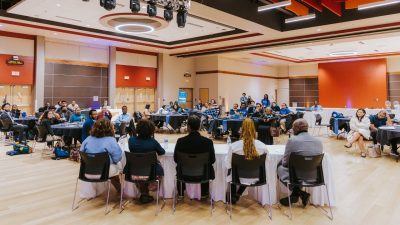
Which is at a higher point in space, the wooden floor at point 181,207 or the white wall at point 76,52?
the white wall at point 76,52

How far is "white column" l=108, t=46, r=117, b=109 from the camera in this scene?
14.5 meters

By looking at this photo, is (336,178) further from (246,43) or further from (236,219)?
(246,43)

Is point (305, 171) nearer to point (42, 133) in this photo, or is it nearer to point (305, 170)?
point (305, 170)

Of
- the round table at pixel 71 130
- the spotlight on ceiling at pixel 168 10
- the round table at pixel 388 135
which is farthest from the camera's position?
the round table at pixel 71 130

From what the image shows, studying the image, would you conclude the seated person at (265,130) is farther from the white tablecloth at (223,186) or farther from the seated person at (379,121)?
the white tablecloth at (223,186)

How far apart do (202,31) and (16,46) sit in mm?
7410

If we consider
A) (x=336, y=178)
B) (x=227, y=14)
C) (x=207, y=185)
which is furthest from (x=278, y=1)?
(x=207, y=185)

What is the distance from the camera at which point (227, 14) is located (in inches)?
Answer: 313

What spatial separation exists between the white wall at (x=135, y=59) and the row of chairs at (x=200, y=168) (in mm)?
12052

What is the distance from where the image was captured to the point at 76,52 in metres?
13.4

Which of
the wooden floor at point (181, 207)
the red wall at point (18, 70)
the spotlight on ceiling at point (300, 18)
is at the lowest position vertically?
the wooden floor at point (181, 207)

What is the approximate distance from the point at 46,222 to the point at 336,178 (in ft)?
15.2

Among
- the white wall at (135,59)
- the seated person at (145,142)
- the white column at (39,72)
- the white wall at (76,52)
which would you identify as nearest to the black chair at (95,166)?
the seated person at (145,142)

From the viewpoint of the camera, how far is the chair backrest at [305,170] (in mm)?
3414
